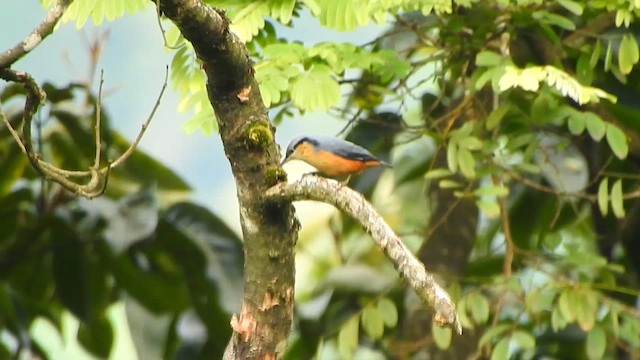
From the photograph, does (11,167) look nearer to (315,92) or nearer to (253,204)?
(315,92)

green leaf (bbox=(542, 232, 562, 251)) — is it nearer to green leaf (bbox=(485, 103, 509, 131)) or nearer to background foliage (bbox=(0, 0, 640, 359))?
background foliage (bbox=(0, 0, 640, 359))

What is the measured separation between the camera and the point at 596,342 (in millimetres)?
2338

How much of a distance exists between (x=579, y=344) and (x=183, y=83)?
1.35m

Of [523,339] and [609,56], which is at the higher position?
[609,56]

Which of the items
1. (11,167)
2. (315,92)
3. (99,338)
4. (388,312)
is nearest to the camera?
(315,92)

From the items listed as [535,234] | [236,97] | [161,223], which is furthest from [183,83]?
[535,234]

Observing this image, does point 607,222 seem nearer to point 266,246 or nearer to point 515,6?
point 515,6

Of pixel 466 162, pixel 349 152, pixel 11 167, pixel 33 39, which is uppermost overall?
pixel 33 39

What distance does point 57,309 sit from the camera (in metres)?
3.22

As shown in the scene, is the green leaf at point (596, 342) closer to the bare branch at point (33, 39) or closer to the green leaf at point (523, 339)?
the green leaf at point (523, 339)

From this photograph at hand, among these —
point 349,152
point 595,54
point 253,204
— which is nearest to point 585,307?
point 595,54

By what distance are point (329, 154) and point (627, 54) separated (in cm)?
69

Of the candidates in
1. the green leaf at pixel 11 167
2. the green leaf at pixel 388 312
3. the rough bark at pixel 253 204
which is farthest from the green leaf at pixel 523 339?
the green leaf at pixel 11 167

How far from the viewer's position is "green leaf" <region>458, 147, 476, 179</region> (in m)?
2.26
